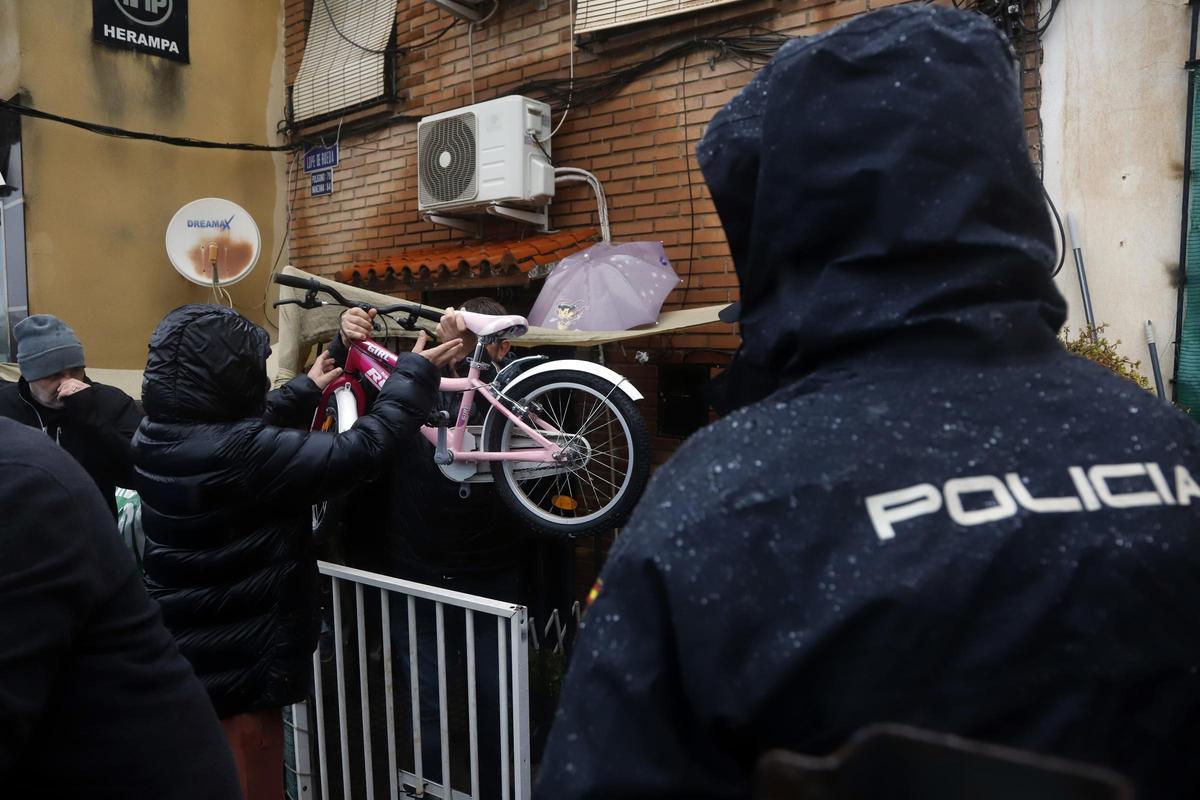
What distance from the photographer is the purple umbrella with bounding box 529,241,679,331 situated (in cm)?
453

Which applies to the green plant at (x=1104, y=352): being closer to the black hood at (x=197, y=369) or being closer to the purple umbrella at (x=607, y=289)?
the purple umbrella at (x=607, y=289)

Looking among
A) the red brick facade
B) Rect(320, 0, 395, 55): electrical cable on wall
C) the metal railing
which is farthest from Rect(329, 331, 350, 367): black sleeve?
Rect(320, 0, 395, 55): electrical cable on wall

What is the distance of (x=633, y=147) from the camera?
17.7 ft

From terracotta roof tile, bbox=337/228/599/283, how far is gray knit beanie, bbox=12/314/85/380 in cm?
229

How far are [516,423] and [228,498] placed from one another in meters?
1.89

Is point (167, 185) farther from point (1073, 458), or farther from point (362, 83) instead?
point (1073, 458)

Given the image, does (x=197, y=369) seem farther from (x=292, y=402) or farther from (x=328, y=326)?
(x=328, y=326)

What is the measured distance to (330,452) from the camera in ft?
8.32

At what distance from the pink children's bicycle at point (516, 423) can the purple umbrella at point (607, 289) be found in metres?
0.36

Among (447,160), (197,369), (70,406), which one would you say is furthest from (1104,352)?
(70,406)

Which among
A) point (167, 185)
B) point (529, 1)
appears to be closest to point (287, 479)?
point (529, 1)

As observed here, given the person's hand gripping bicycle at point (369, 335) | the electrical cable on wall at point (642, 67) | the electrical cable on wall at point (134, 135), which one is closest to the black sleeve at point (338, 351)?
the person's hand gripping bicycle at point (369, 335)

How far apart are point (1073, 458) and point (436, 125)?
18.8 feet

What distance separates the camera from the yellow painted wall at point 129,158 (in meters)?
6.79
